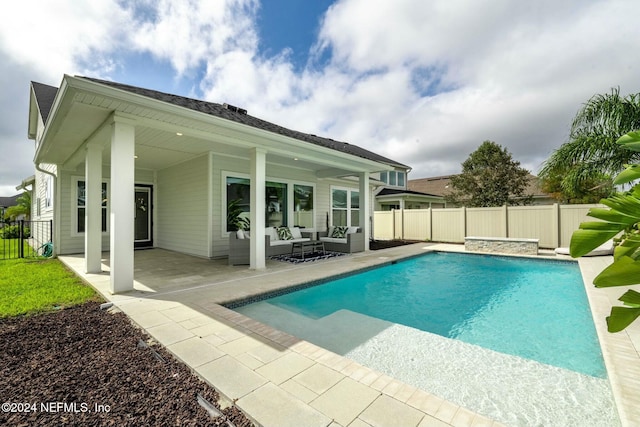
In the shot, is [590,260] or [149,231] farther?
[149,231]

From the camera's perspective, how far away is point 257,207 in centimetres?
686

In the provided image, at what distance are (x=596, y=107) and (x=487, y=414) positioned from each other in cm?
871

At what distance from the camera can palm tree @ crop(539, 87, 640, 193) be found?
693 cm

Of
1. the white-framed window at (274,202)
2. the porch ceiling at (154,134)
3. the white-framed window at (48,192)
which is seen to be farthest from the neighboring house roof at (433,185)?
the white-framed window at (48,192)

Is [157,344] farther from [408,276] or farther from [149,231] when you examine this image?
[149,231]

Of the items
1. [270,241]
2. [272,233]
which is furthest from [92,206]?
[272,233]

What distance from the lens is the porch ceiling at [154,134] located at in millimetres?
4570

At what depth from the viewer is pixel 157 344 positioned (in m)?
3.14

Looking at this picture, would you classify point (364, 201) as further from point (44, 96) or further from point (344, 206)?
point (44, 96)

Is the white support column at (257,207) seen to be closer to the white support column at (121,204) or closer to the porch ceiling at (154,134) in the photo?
the porch ceiling at (154,134)

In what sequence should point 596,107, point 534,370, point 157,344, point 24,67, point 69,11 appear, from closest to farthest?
1. point 534,370
2. point 157,344
3. point 69,11
4. point 596,107
5. point 24,67

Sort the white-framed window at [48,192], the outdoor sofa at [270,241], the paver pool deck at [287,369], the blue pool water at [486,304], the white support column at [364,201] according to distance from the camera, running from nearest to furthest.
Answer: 1. the paver pool deck at [287,369]
2. the blue pool water at [486,304]
3. the outdoor sofa at [270,241]
4. the white-framed window at [48,192]
5. the white support column at [364,201]

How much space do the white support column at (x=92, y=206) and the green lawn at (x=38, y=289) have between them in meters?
0.47

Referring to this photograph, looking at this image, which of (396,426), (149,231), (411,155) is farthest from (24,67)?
(411,155)
